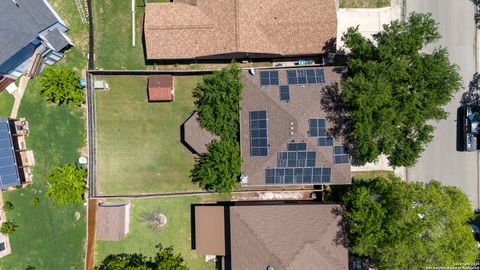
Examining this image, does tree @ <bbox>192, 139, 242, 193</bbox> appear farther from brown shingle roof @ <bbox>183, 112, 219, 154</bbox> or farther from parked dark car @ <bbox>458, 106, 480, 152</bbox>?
parked dark car @ <bbox>458, 106, 480, 152</bbox>

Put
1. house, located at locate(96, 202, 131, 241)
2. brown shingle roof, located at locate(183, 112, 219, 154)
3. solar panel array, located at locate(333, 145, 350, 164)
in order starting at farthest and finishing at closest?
1. house, located at locate(96, 202, 131, 241)
2. brown shingle roof, located at locate(183, 112, 219, 154)
3. solar panel array, located at locate(333, 145, 350, 164)

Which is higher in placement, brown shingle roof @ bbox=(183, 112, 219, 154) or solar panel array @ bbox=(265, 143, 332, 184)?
brown shingle roof @ bbox=(183, 112, 219, 154)

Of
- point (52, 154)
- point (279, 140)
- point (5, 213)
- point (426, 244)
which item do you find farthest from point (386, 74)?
point (5, 213)

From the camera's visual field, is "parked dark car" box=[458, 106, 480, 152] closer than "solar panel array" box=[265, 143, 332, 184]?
No

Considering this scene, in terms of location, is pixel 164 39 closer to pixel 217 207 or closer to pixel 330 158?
pixel 217 207

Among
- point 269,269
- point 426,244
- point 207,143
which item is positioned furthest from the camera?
point 207,143

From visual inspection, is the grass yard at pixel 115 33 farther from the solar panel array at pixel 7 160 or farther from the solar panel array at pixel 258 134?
the solar panel array at pixel 258 134

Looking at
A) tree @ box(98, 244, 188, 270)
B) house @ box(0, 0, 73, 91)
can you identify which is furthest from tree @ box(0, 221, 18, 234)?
house @ box(0, 0, 73, 91)
